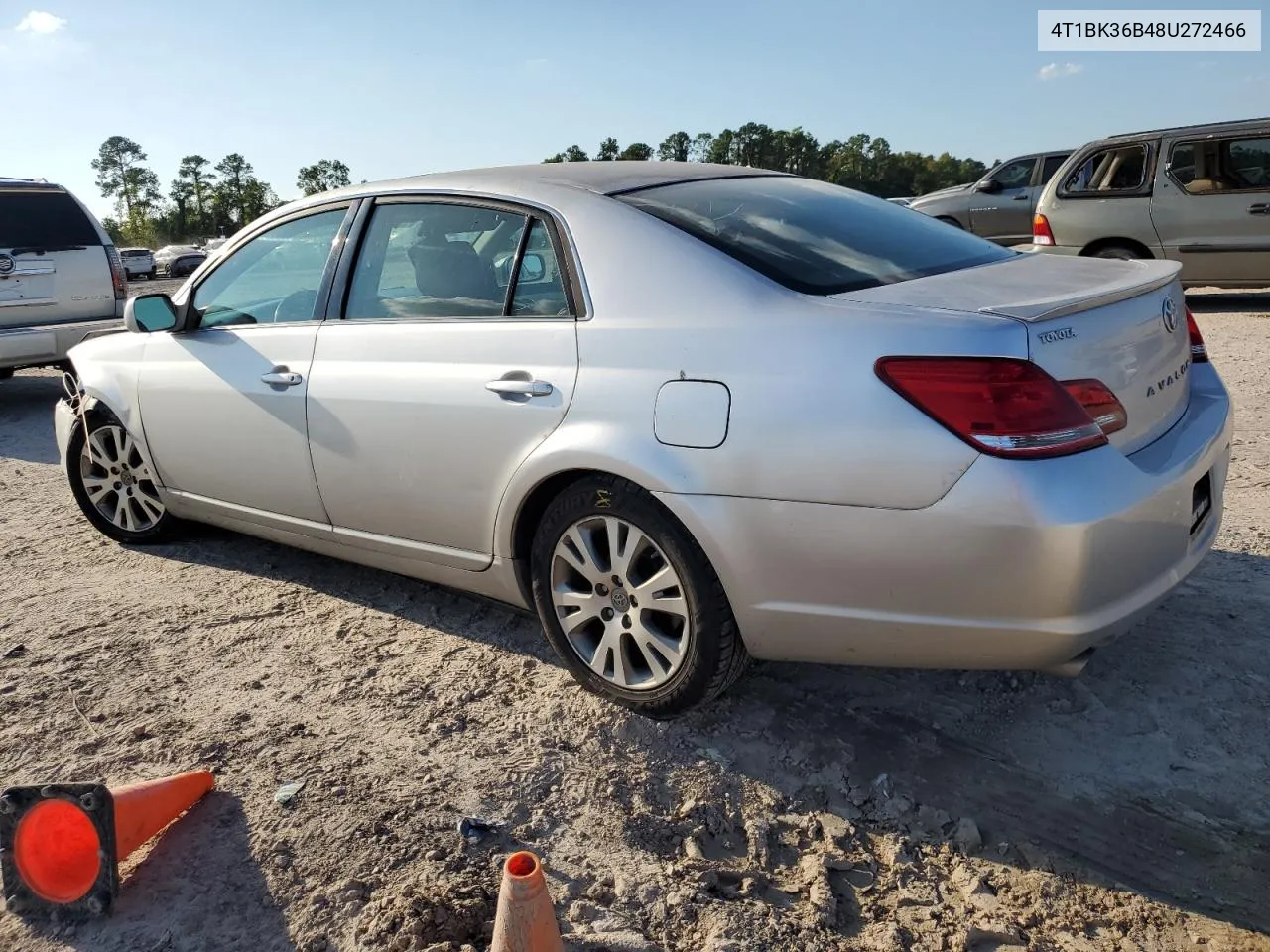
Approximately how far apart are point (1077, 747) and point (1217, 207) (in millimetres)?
9054

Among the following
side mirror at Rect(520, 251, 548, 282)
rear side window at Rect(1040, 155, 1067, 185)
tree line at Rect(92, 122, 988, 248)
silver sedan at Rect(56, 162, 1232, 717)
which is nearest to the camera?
silver sedan at Rect(56, 162, 1232, 717)

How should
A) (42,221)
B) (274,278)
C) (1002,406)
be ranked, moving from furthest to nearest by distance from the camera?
(42,221)
(274,278)
(1002,406)

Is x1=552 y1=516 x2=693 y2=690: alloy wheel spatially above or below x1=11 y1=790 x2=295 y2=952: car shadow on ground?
above

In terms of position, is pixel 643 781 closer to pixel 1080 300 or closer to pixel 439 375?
pixel 439 375

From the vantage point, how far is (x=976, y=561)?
235 cm

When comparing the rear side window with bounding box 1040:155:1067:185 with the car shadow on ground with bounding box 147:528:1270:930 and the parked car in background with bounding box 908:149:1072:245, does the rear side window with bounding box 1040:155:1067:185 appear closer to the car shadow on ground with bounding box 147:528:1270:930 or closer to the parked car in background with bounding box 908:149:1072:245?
the parked car in background with bounding box 908:149:1072:245

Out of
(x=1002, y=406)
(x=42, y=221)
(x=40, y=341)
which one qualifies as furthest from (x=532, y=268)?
(x=42, y=221)

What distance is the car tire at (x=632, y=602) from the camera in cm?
279

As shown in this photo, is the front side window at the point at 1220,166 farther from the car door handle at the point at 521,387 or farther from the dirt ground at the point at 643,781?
the car door handle at the point at 521,387

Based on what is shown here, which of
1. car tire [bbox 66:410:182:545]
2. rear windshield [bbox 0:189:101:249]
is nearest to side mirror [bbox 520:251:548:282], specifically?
car tire [bbox 66:410:182:545]

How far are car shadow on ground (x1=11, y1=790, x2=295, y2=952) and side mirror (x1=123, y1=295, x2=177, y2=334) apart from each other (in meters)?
2.35

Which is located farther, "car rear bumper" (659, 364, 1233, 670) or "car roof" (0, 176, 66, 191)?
"car roof" (0, 176, 66, 191)

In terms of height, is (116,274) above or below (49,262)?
below

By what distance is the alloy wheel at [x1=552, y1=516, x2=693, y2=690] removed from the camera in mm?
2875
